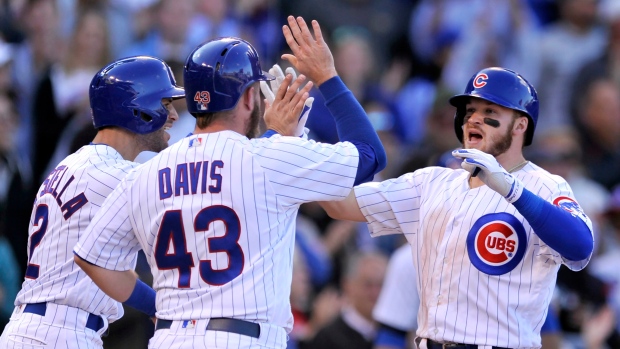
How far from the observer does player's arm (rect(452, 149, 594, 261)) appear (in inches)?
187

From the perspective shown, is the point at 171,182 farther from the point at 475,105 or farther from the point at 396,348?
the point at 396,348

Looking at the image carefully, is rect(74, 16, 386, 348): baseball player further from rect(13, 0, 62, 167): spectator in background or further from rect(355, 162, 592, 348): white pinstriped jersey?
rect(13, 0, 62, 167): spectator in background

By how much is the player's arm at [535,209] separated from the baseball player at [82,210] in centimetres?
156

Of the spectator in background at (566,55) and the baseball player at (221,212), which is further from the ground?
the spectator in background at (566,55)

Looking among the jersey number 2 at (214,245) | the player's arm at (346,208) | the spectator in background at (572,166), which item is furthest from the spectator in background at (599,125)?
the jersey number 2 at (214,245)

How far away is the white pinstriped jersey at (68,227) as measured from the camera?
5.11m

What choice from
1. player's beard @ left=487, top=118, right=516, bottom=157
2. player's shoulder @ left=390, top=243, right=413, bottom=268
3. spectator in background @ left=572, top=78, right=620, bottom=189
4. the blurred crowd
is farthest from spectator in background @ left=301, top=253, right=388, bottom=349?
spectator in background @ left=572, top=78, right=620, bottom=189

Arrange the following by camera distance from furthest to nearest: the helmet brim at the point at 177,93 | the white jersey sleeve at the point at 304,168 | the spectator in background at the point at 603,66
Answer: the spectator in background at the point at 603,66 → the helmet brim at the point at 177,93 → the white jersey sleeve at the point at 304,168

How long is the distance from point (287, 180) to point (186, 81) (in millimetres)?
664

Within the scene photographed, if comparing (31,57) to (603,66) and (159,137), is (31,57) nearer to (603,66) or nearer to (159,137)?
(159,137)

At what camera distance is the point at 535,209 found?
189 inches

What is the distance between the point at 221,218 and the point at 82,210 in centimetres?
99

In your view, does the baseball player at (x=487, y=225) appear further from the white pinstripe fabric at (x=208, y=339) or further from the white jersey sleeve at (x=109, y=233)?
the white jersey sleeve at (x=109, y=233)

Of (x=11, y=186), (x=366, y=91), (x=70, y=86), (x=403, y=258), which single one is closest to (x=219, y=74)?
(x=403, y=258)
